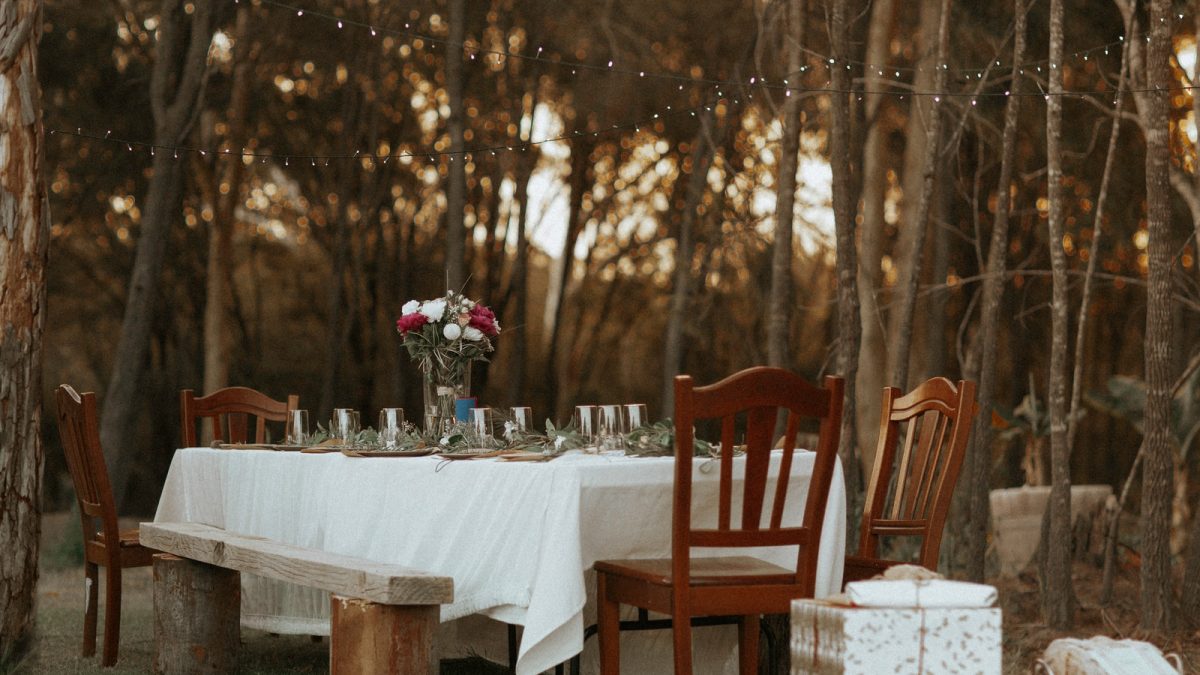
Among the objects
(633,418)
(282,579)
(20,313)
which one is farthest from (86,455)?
(633,418)

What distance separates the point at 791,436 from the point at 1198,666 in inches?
112

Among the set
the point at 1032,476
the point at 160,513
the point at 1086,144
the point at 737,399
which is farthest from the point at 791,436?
the point at 1086,144

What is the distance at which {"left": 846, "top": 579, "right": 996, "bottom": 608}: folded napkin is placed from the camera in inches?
101

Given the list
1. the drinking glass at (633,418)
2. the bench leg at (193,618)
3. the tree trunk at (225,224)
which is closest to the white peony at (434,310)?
the drinking glass at (633,418)

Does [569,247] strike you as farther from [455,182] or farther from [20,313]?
[20,313]

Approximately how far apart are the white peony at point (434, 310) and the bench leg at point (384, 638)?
1244mm

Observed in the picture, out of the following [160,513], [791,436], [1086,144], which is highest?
[1086,144]

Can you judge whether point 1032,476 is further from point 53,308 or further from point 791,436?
point 53,308

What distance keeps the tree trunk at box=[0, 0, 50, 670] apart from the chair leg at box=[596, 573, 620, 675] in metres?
2.17

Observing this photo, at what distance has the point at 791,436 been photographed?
3000mm

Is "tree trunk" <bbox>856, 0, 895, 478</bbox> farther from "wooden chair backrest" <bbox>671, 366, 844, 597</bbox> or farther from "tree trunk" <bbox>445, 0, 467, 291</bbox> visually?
"wooden chair backrest" <bbox>671, 366, 844, 597</bbox>

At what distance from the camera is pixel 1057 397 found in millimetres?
5750

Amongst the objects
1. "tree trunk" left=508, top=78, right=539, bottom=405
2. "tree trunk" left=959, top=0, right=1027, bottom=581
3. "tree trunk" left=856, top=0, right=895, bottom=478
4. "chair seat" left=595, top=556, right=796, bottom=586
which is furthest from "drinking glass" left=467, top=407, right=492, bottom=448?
"tree trunk" left=508, top=78, right=539, bottom=405

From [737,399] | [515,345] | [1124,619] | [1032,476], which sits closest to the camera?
[737,399]
